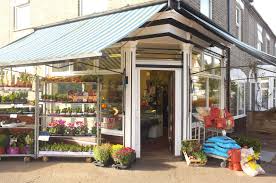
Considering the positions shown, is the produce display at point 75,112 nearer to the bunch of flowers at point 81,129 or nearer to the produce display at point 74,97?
the produce display at point 74,97

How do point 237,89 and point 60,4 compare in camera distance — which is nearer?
point 60,4

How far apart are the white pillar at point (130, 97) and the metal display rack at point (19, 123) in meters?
2.37

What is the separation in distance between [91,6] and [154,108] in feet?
15.9

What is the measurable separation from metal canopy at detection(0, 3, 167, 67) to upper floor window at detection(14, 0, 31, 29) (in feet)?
11.6

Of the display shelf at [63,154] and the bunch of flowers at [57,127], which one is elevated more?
the bunch of flowers at [57,127]

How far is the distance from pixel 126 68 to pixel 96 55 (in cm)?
297

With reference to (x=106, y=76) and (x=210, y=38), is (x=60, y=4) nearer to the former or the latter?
(x=106, y=76)

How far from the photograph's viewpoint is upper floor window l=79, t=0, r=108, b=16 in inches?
408

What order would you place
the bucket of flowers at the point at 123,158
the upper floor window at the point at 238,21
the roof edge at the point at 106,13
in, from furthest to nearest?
the upper floor window at the point at 238,21
the roof edge at the point at 106,13
the bucket of flowers at the point at 123,158

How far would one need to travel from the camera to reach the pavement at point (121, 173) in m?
7.34

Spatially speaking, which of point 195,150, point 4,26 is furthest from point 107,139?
point 4,26

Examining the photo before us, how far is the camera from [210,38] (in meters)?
10.2

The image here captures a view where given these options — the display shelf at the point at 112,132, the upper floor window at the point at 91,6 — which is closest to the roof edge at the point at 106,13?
the upper floor window at the point at 91,6

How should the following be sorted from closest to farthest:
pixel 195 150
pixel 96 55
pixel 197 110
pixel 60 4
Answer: pixel 96 55, pixel 195 150, pixel 197 110, pixel 60 4
